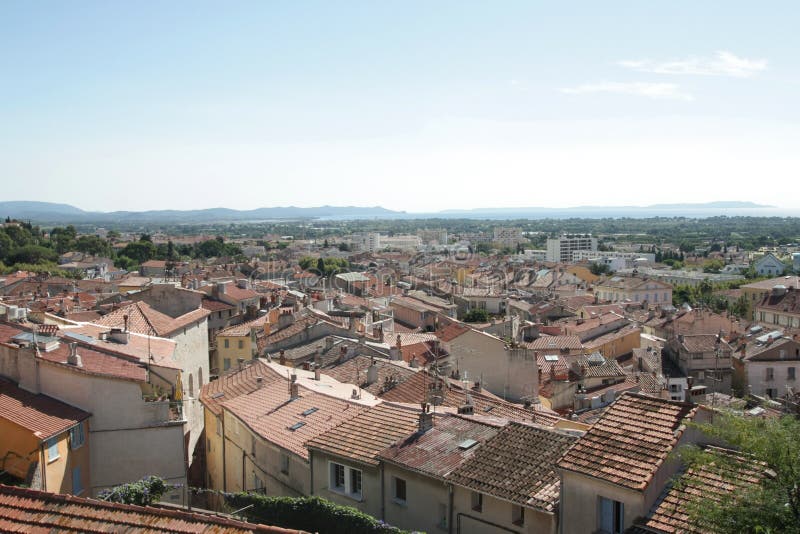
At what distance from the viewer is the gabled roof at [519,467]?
41.3 feet

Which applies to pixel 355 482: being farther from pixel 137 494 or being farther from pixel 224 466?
pixel 224 466

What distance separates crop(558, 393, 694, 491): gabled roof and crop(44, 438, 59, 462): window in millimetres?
10233

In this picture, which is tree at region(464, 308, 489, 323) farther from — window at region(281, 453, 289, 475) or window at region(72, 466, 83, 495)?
window at region(72, 466, 83, 495)

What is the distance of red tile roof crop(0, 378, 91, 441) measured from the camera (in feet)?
51.1

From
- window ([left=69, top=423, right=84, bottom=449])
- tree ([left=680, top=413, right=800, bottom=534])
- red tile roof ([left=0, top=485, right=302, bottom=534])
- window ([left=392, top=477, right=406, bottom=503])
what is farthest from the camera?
window ([left=69, top=423, right=84, bottom=449])

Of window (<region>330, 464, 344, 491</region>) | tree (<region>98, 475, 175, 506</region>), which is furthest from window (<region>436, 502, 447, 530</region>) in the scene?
tree (<region>98, 475, 175, 506</region>)

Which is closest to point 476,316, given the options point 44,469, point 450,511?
point 44,469

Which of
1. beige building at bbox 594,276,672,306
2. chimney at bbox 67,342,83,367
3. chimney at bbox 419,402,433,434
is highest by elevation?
chimney at bbox 67,342,83,367

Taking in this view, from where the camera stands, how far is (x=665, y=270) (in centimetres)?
14112

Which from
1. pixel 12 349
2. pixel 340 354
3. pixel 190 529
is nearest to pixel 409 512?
pixel 190 529

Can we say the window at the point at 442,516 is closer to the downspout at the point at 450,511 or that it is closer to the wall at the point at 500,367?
the downspout at the point at 450,511

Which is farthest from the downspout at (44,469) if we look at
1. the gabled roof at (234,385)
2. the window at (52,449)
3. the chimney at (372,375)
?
the chimney at (372,375)

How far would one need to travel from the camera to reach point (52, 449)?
15.7 m

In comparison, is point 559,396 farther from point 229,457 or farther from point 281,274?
point 281,274
